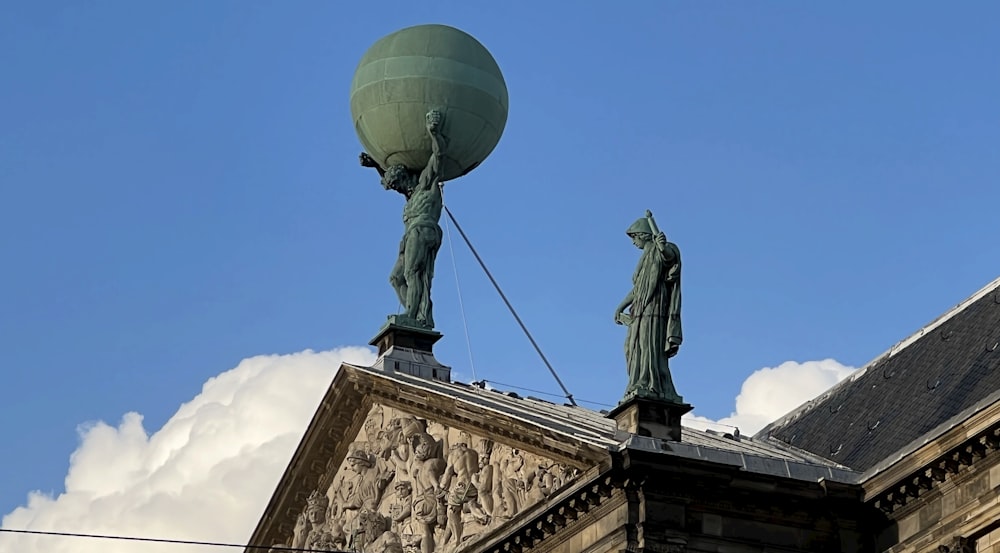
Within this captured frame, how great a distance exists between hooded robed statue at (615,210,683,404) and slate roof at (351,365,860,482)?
28.1 inches

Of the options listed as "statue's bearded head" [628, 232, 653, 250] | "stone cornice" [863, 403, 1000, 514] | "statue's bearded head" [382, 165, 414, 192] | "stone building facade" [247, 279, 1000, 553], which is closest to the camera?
"stone cornice" [863, 403, 1000, 514]

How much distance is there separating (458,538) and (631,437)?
406 cm

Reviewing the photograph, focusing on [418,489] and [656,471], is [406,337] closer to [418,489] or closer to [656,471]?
[418,489]

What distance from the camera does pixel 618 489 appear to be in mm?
31531

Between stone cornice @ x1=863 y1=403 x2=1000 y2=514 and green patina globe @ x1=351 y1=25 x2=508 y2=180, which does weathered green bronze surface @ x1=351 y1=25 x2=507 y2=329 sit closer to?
green patina globe @ x1=351 y1=25 x2=508 y2=180

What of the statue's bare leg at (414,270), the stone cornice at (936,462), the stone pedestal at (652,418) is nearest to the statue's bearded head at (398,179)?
the statue's bare leg at (414,270)

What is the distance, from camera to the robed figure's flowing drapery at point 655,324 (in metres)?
32.2

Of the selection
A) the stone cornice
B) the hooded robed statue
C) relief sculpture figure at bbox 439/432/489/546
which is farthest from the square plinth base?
the stone cornice

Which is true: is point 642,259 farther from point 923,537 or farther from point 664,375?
point 923,537

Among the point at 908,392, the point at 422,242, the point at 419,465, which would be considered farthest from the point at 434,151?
the point at 908,392

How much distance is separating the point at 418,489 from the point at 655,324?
17.1 ft

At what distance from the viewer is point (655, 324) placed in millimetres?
32344

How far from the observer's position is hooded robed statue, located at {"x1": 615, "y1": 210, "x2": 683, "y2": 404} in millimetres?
32188

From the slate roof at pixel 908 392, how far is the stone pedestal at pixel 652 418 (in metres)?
2.62
